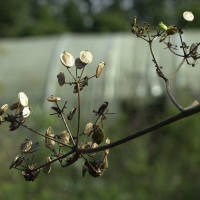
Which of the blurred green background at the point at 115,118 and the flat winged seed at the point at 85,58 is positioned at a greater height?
the flat winged seed at the point at 85,58

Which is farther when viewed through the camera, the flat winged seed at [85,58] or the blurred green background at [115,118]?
the blurred green background at [115,118]

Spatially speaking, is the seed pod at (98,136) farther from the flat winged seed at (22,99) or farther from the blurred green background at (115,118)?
the blurred green background at (115,118)

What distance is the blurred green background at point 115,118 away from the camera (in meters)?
3.30

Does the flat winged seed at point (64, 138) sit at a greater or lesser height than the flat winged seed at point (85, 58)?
lesser

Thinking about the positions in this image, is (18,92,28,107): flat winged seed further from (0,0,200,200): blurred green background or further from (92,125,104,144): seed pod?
(0,0,200,200): blurred green background

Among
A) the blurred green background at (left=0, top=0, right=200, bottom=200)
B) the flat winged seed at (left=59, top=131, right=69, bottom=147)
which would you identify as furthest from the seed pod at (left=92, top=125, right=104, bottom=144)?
the blurred green background at (left=0, top=0, right=200, bottom=200)

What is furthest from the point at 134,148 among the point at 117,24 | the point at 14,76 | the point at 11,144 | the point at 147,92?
the point at 117,24

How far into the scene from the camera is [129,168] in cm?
355

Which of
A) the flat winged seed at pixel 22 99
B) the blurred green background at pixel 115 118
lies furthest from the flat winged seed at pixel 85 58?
the blurred green background at pixel 115 118

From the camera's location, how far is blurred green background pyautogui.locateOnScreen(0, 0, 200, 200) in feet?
10.8

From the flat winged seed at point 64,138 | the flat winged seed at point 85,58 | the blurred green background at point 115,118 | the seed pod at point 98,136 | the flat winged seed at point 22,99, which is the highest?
the flat winged seed at point 85,58

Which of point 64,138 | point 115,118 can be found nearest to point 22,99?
point 64,138

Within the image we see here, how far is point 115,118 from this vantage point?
16.9 ft

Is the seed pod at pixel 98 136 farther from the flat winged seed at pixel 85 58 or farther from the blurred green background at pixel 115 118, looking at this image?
the blurred green background at pixel 115 118
